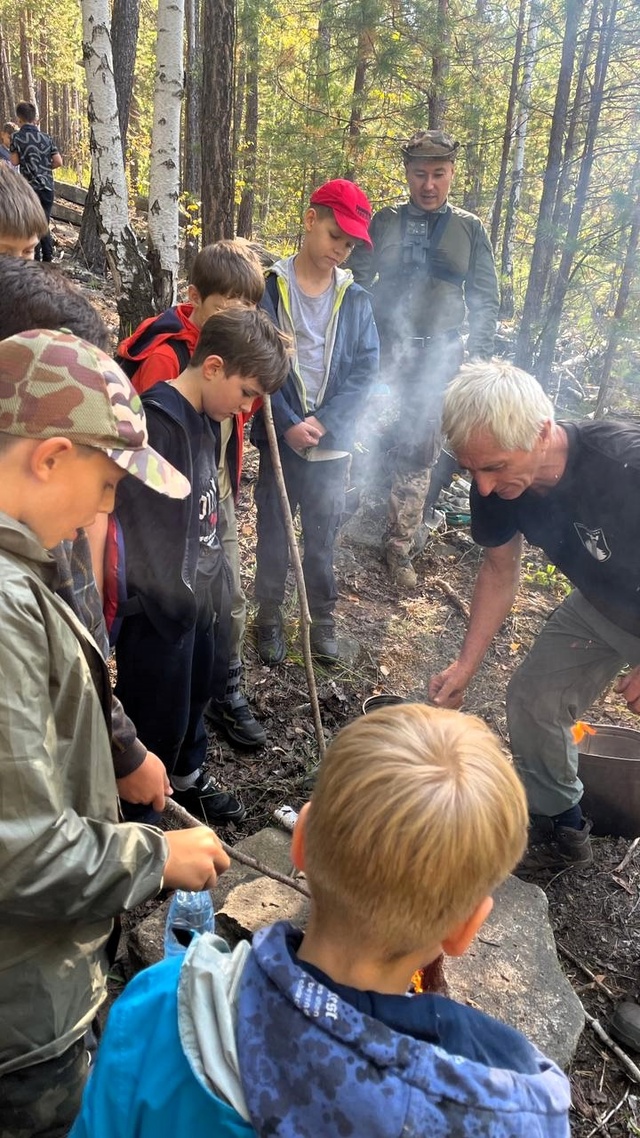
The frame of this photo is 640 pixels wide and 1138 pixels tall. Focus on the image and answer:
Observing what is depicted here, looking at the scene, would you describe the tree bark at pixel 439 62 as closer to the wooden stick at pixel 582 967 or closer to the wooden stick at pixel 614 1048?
the wooden stick at pixel 582 967

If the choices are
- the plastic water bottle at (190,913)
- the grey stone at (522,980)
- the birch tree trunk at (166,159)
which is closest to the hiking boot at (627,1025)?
the grey stone at (522,980)

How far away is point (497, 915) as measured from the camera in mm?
2666

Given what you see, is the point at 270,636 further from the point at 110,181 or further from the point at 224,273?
the point at 110,181

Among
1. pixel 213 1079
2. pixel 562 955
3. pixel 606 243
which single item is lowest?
pixel 562 955

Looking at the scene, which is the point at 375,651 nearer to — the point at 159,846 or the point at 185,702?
the point at 185,702

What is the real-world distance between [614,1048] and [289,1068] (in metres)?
2.20

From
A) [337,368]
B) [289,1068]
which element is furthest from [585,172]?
[289,1068]

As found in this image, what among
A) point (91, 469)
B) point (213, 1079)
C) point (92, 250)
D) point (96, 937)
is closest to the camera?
point (213, 1079)

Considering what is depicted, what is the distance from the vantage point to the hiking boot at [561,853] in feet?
10.5

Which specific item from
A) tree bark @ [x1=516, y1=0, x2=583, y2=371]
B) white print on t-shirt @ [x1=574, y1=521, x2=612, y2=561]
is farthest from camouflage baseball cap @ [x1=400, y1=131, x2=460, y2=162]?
white print on t-shirt @ [x1=574, y1=521, x2=612, y2=561]

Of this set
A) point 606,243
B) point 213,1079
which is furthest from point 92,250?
point 213,1079

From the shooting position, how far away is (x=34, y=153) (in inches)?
421

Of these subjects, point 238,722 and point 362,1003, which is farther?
point 238,722

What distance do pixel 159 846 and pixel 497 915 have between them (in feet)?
5.91
